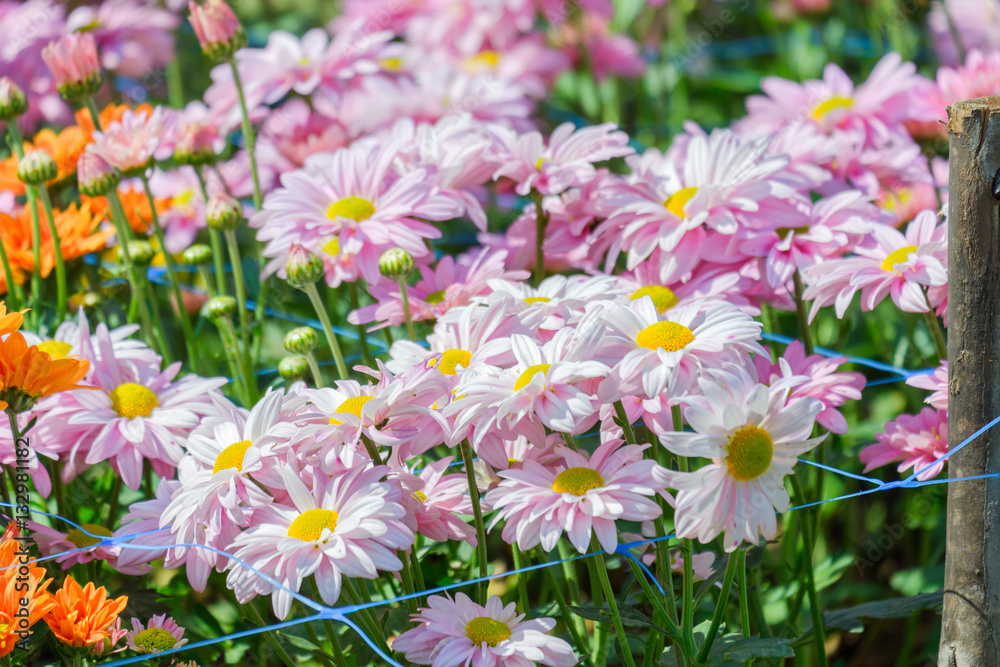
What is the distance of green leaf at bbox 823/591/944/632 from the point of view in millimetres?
1226

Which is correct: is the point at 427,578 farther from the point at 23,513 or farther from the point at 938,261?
the point at 938,261

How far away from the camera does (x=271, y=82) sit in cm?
190

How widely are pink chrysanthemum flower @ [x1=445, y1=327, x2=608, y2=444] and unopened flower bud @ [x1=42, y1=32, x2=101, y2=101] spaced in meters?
1.07

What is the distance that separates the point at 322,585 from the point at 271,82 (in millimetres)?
1329

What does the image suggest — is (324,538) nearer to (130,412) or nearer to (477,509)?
(477,509)

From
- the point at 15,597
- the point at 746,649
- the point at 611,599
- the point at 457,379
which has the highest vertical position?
the point at 457,379

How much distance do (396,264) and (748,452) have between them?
1.85 feet

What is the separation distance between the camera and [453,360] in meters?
1.09

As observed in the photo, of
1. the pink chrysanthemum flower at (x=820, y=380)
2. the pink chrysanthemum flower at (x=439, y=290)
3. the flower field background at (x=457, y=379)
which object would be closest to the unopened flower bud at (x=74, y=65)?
the flower field background at (x=457, y=379)

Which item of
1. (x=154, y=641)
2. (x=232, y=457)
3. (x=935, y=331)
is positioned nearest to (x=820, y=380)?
(x=935, y=331)

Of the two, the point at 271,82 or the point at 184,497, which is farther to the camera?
the point at 271,82

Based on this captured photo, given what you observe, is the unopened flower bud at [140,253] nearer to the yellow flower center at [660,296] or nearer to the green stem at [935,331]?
the yellow flower center at [660,296]

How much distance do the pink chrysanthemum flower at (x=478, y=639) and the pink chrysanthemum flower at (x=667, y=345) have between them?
0.27m

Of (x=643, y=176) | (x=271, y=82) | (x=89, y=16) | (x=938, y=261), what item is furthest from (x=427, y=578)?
(x=89, y=16)
